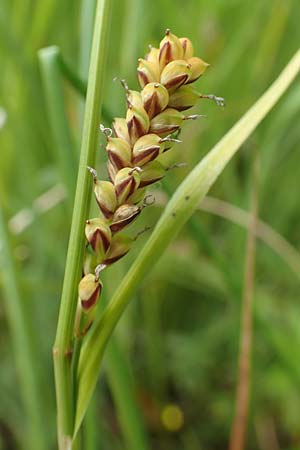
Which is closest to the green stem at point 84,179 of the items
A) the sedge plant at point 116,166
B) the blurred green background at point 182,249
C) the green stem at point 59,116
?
the sedge plant at point 116,166

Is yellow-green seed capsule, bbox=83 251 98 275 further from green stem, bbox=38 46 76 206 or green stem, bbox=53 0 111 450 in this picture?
green stem, bbox=38 46 76 206

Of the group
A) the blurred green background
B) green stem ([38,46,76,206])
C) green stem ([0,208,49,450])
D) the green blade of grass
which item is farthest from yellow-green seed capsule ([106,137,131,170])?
the blurred green background

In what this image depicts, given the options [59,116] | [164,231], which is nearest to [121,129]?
[164,231]

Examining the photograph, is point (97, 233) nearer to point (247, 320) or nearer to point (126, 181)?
point (126, 181)

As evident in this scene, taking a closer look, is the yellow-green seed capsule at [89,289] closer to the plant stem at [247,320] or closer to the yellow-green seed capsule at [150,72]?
the yellow-green seed capsule at [150,72]

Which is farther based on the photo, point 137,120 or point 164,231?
point 164,231

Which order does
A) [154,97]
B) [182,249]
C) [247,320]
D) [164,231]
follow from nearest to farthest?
[154,97]
[164,231]
[247,320]
[182,249]
